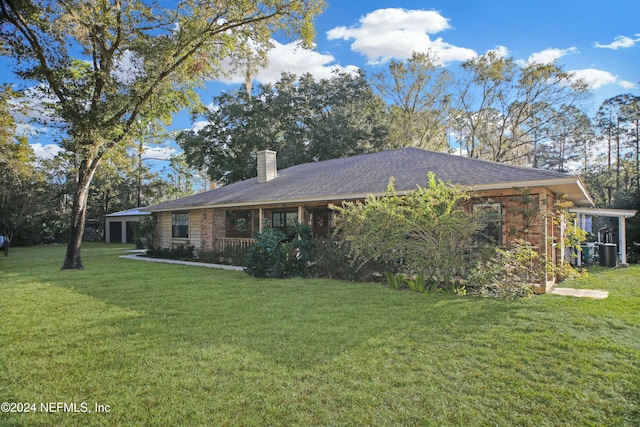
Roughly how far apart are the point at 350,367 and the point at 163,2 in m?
13.4

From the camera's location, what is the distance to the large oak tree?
37.7 ft

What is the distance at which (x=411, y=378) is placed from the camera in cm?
372

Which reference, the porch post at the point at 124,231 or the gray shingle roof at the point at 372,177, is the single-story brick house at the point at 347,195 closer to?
the gray shingle roof at the point at 372,177

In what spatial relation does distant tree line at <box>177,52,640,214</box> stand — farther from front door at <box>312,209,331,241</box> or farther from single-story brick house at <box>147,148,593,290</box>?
front door at <box>312,209,331,241</box>

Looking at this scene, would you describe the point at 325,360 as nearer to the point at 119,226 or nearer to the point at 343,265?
the point at 343,265

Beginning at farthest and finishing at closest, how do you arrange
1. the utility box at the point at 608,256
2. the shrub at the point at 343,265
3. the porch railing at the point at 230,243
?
1. the porch railing at the point at 230,243
2. the utility box at the point at 608,256
3. the shrub at the point at 343,265

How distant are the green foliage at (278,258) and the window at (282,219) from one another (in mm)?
3977

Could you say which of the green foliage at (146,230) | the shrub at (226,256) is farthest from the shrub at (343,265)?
the green foliage at (146,230)

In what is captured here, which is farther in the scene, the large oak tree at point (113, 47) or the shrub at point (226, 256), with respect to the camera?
the shrub at point (226, 256)

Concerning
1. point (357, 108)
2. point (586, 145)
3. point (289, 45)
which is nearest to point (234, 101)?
point (357, 108)

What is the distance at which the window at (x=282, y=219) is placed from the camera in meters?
14.8

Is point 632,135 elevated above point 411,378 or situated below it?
above

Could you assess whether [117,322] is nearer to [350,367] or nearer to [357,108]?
[350,367]

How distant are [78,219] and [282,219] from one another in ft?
24.2
